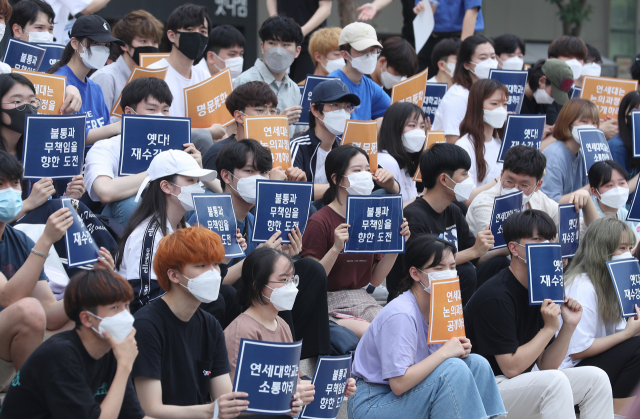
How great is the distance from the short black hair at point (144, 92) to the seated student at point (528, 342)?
268 cm

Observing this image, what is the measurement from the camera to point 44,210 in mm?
4773

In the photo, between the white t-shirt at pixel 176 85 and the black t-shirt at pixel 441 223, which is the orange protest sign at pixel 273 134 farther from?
the white t-shirt at pixel 176 85

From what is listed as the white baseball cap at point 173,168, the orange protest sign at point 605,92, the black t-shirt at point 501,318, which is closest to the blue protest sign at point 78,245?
the white baseball cap at point 173,168

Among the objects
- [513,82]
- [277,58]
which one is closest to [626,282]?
[513,82]

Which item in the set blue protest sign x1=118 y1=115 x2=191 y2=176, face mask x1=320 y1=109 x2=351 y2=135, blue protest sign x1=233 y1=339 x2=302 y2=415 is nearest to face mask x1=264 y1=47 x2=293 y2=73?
face mask x1=320 y1=109 x2=351 y2=135

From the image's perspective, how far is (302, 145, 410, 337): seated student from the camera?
214 inches

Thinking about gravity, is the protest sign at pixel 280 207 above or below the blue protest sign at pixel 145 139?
below

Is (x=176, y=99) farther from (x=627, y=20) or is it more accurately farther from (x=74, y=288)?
(x=627, y=20)

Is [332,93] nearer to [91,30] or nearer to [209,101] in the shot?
[209,101]

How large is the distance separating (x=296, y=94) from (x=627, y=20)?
18401 millimetres

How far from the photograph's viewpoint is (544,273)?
16.3 ft

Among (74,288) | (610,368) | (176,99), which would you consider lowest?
(610,368)

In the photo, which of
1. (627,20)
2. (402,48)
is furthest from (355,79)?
(627,20)

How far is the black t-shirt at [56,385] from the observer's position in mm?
3303
